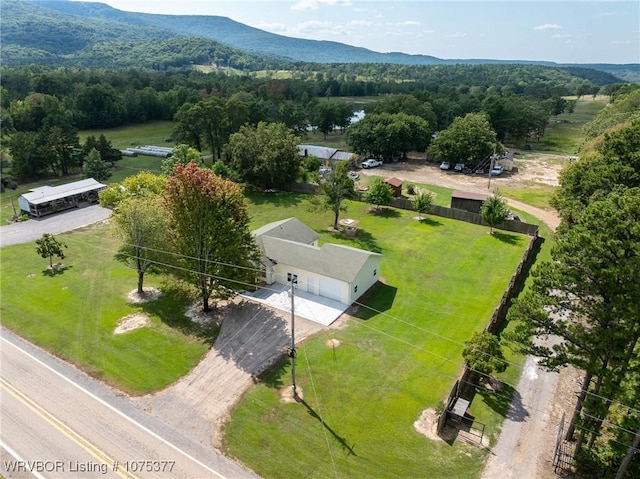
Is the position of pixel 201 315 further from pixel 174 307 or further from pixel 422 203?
pixel 422 203

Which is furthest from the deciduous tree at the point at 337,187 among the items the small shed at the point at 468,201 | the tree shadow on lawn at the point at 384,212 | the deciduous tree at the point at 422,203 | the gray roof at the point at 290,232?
the small shed at the point at 468,201

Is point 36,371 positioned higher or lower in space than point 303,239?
lower

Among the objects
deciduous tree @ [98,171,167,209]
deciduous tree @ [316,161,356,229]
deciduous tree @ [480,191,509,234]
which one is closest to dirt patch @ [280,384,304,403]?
deciduous tree @ [316,161,356,229]

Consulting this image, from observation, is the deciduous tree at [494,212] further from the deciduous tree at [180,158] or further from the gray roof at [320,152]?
the deciduous tree at [180,158]

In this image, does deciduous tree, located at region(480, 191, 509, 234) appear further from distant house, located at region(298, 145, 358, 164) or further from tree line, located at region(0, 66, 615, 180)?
distant house, located at region(298, 145, 358, 164)

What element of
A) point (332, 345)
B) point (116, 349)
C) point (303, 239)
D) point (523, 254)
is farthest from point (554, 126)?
point (116, 349)

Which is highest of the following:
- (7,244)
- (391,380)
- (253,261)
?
(253,261)

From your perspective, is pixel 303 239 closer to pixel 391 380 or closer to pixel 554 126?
pixel 391 380
